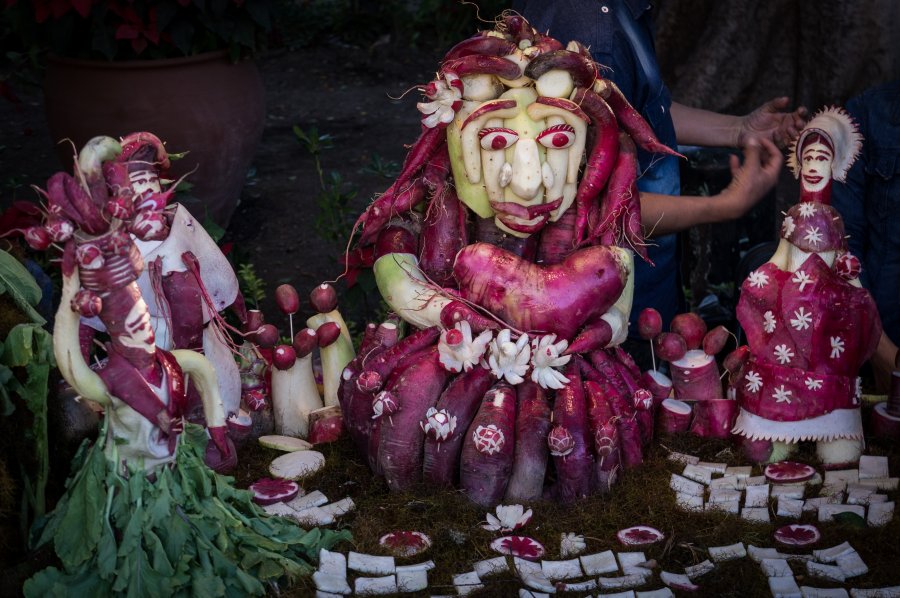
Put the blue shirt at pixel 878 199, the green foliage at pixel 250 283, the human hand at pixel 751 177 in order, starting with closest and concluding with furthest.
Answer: the human hand at pixel 751 177 < the blue shirt at pixel 878 199 < the green foliage at pixel 250 283

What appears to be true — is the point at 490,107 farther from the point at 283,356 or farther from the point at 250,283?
the point at 250,283

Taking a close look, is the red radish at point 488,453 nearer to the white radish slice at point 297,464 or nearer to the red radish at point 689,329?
the white radish slice at point 297,464

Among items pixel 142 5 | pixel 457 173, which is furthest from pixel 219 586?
pixel 142 5

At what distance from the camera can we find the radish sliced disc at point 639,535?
2.14 meters

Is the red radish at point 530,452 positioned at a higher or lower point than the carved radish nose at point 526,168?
lower

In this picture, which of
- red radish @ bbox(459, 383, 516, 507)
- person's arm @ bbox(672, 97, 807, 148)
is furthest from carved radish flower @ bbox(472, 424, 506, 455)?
person's arm @ bbox(672, 97, 807, 148)

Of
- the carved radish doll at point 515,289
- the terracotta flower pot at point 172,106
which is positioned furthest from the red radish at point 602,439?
the terracotta flower pot at point 172,106

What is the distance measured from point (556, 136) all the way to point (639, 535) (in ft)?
2.72

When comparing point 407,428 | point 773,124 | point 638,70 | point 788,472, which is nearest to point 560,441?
point 407,428

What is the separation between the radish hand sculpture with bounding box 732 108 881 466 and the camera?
2.29 metres

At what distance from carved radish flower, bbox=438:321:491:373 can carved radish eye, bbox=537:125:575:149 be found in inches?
16.2

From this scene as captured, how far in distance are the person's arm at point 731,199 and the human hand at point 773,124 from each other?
9cm

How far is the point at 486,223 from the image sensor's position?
239 cm

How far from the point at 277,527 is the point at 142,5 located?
9.05ft
